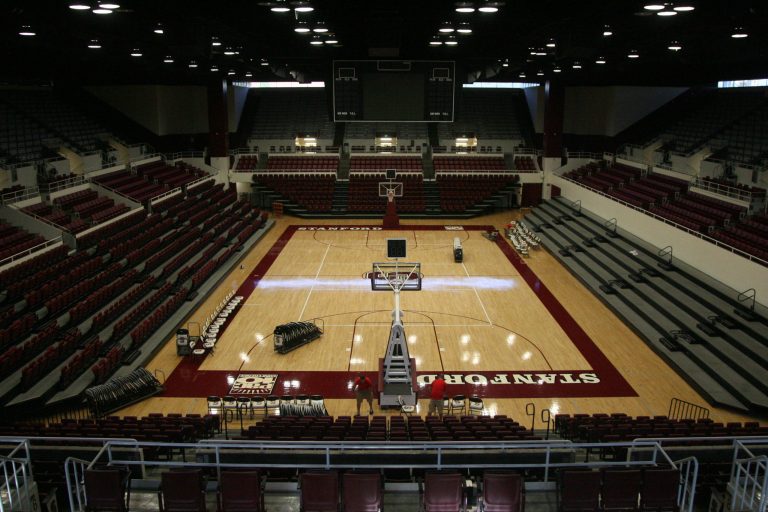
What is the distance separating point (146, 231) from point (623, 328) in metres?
18.3

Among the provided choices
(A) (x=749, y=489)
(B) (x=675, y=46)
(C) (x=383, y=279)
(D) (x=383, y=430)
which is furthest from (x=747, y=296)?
(D) (x=383, y=430)

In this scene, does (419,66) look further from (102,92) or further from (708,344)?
(102,92)

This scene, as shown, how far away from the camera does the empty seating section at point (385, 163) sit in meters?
40.5

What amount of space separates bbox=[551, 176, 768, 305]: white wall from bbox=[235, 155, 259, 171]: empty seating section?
2137cm

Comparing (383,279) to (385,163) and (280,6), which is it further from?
(385,163)

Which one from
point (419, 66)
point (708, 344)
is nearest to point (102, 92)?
point (419, 66)

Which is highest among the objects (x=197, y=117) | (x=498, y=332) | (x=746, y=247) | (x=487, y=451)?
(x=197, y=117)

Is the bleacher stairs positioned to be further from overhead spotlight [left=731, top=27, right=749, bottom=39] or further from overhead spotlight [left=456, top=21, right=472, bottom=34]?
overhead spotlight [left=456, top=21, right=472, bottom=34]

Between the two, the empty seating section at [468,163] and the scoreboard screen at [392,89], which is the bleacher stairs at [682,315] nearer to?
the scoreboard screen at [392,89]

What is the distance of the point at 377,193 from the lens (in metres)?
38.3

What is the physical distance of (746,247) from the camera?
1855cm

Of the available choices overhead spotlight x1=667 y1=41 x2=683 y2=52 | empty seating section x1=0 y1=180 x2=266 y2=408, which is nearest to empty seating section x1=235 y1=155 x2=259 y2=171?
empty seating section x1=0 y1=180 x2=266 y2=408

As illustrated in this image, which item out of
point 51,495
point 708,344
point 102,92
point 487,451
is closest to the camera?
point 51,495

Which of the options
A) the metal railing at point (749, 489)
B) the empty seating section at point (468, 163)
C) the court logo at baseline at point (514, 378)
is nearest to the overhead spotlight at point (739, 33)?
the court logo at baseline at point (514, 378)
